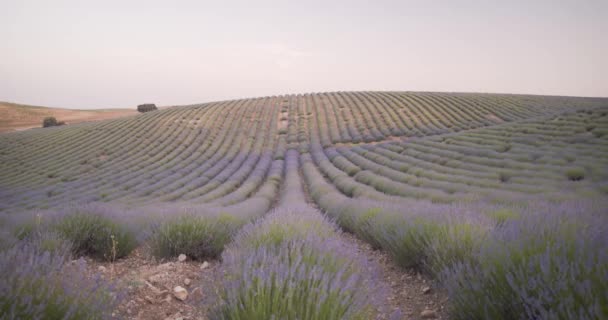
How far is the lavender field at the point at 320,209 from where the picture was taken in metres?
1.83

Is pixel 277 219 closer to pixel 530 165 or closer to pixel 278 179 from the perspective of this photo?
pixel 530 165

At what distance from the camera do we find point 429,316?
107 inches

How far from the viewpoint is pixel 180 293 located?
301 centimetres

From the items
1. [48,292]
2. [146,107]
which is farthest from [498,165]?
[146,107]

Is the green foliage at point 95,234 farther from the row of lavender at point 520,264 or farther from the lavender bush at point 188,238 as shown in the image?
the row of lavender at point 520,264

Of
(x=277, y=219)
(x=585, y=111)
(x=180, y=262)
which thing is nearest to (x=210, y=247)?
(x=180, y=262)

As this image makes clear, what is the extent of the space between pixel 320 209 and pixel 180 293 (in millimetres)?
7691

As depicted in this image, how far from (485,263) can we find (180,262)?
3095 millimetres

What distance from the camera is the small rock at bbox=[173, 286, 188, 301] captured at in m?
2.99

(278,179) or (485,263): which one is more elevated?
(485,263)

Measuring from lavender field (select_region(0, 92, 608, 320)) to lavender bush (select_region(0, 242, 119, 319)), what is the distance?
0.4 inches

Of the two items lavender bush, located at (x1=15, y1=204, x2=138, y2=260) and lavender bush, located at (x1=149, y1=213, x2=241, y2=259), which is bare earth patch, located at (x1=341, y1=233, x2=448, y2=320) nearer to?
lavender bush, located at (x1=149, y1=213, x2=241, y2=259)

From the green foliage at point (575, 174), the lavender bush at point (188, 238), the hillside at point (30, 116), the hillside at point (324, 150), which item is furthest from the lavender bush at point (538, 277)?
the hillside at point (30, 116)

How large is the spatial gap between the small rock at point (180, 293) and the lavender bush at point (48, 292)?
A: 3.33 ft
